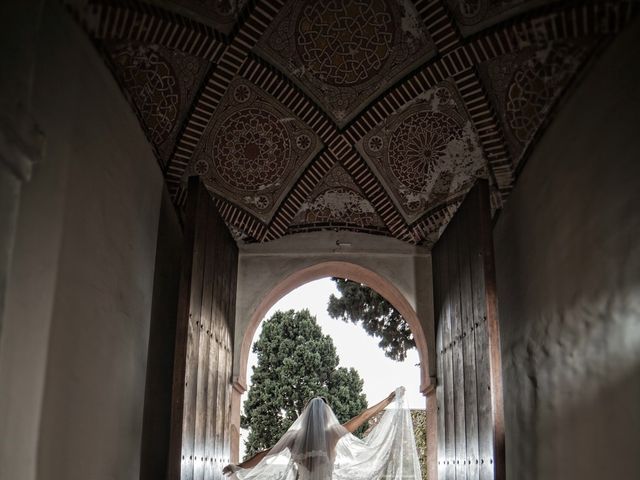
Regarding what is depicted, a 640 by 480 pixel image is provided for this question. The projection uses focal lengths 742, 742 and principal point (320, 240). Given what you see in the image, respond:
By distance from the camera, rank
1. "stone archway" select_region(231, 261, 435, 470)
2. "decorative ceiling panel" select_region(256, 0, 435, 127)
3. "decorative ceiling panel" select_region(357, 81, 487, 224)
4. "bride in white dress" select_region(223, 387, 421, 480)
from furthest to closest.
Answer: "stone archway" select_region(231, 261, 435, 470) < "bride in white dress" select_region(223, 387, 421, 480) < "decorative ceiling panel" select_region(357, 81, 487, 224) < "decorative ceiling panel" select_region(256, 0, 435, 127)

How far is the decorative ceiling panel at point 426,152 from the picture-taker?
7.40 meters

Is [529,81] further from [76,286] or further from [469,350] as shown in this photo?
[76,286]

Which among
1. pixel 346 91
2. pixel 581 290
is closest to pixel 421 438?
pixel 346 91

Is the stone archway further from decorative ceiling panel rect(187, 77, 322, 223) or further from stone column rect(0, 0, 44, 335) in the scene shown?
stone column rect(0, 0, 44, 335)

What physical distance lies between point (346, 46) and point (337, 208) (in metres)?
2.80

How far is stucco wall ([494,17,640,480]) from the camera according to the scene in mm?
4445

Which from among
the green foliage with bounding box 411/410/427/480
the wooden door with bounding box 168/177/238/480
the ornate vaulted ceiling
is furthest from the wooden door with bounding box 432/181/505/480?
the green foliage with bounding box 411/410/427/480

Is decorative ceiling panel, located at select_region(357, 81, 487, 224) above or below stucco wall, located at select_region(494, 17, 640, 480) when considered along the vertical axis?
above

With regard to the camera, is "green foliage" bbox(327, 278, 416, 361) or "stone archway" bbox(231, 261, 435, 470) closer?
"stone archway" bbox(231, 261, 435, 470)

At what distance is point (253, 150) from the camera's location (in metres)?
8.03

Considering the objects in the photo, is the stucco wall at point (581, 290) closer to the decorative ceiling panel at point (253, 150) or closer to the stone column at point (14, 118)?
the decorative ceiling panel at point (253, 150)

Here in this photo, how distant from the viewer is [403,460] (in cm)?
815

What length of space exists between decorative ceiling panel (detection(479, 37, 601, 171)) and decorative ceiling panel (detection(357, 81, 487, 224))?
0.52m

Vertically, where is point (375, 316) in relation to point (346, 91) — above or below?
above
